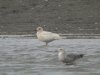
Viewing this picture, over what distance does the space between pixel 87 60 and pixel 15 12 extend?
15575 mm

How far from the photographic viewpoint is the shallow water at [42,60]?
1268cm

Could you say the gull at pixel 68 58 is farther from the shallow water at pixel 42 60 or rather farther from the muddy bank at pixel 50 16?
Answer: the muddy bank at pixel 50 16

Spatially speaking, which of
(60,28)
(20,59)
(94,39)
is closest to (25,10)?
(60,28)

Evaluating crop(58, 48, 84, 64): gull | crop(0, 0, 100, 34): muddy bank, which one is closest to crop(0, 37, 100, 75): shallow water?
crop(58, 48, 84, 64): gull

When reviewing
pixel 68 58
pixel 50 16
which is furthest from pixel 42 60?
pixel 50 16

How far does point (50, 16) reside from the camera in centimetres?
2908

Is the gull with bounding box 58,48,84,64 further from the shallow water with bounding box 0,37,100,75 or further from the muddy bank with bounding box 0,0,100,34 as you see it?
the muddy bank with bounding box 0,0,100,34

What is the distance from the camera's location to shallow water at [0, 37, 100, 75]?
41.6 ft

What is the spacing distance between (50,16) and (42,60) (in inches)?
568

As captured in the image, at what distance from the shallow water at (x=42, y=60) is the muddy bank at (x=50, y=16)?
6230 mm

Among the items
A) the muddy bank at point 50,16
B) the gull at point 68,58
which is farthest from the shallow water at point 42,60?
the muddy bank at point 50,16

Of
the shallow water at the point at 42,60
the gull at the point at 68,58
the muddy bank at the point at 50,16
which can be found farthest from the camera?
the muddy bank at the point at 50,16

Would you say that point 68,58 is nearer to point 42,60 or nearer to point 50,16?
point 42,60

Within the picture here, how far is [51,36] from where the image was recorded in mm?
19734
